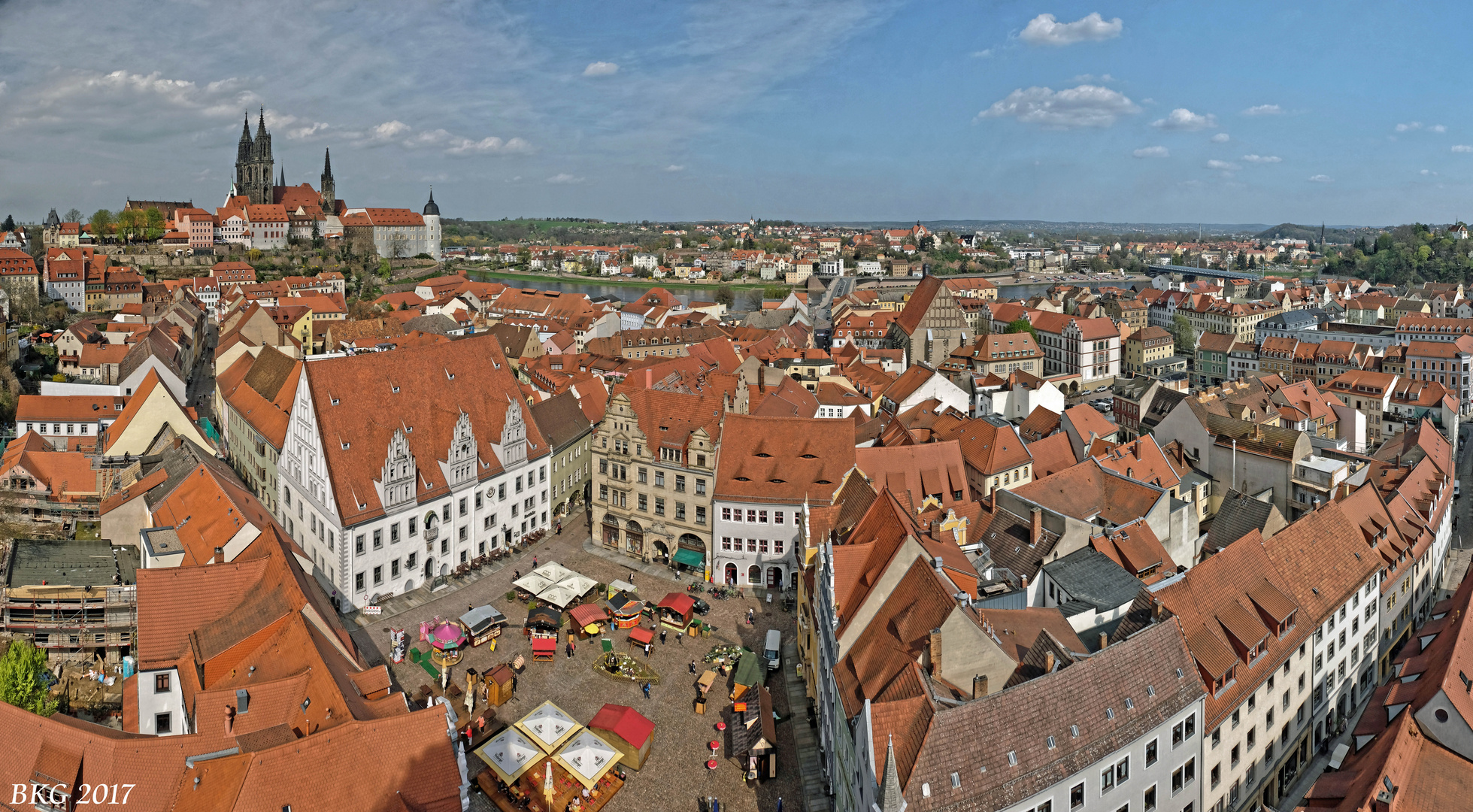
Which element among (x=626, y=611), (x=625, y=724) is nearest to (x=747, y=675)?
(x=625, y=724)

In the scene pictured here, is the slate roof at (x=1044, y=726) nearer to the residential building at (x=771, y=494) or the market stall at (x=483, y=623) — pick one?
the residential building at (x=771, y=494)

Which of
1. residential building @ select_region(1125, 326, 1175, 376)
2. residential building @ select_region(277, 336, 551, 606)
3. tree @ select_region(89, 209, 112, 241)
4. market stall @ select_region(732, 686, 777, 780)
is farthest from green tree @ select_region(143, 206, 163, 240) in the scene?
market stall @ select_region(732, 686, 777, 780)

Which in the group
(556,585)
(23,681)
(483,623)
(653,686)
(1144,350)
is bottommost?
(653,686)

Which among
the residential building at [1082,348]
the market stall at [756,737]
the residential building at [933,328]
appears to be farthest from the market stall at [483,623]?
the residential building at [1082,348]

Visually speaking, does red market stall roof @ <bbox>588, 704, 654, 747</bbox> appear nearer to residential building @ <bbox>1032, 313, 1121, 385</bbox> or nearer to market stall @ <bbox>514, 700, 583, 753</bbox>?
market stall @ <bbox>514, 700, 583, 753</bbox>

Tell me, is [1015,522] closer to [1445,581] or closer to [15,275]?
[1445,581]

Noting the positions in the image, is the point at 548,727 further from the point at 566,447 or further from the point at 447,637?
the point at 566,447
